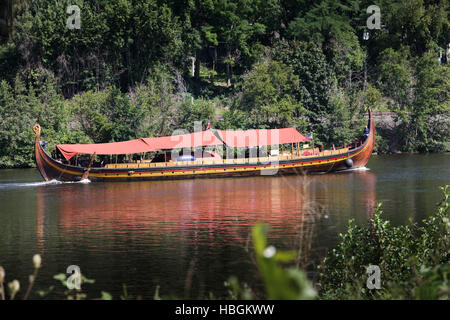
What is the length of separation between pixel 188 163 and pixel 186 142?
229 cm

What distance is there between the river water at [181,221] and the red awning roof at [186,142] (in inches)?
141

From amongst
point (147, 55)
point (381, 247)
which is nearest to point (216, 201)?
point (381, 247)

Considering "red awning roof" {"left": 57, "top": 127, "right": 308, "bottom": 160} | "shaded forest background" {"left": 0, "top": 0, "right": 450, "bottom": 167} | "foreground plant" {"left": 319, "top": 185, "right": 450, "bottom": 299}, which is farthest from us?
"shaded forest background" {"left": 0, "top": 0, "right": 450, "bottom": 167}

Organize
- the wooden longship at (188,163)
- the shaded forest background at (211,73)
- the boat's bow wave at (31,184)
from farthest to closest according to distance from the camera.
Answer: the shaded forest background at (211,73)
the wooden longship at (188,163)
the boat's bow wave at (31,184)

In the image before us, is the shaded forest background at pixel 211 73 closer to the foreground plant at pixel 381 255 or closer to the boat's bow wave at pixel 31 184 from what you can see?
A: the boat's bow wave at pixel 31 184

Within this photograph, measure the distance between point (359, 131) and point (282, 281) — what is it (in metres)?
67.7

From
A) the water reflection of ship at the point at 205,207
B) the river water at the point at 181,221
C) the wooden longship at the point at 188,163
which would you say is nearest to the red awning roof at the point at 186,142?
the wooden longship at the point at 188,163

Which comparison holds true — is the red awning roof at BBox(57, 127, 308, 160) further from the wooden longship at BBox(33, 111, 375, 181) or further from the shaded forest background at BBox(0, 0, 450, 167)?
the shaded forest background at BBox(0, 0, 450, 167)

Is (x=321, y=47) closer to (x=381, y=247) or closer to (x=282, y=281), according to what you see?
(x=381, y=247)

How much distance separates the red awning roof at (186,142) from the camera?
177ft

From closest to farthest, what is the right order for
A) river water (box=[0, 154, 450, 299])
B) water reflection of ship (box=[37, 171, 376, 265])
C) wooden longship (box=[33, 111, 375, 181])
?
river water (box=[0, 154, 450, 299]), water reflection of ship (box=[37, 171, 376, 265]), wooden longship (box=[33, 111, 375, 181])

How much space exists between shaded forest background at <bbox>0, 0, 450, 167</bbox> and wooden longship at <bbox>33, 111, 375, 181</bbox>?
11254 mm

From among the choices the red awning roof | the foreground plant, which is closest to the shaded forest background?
the red awning roof

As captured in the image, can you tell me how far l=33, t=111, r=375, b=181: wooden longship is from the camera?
5247 centimetres
